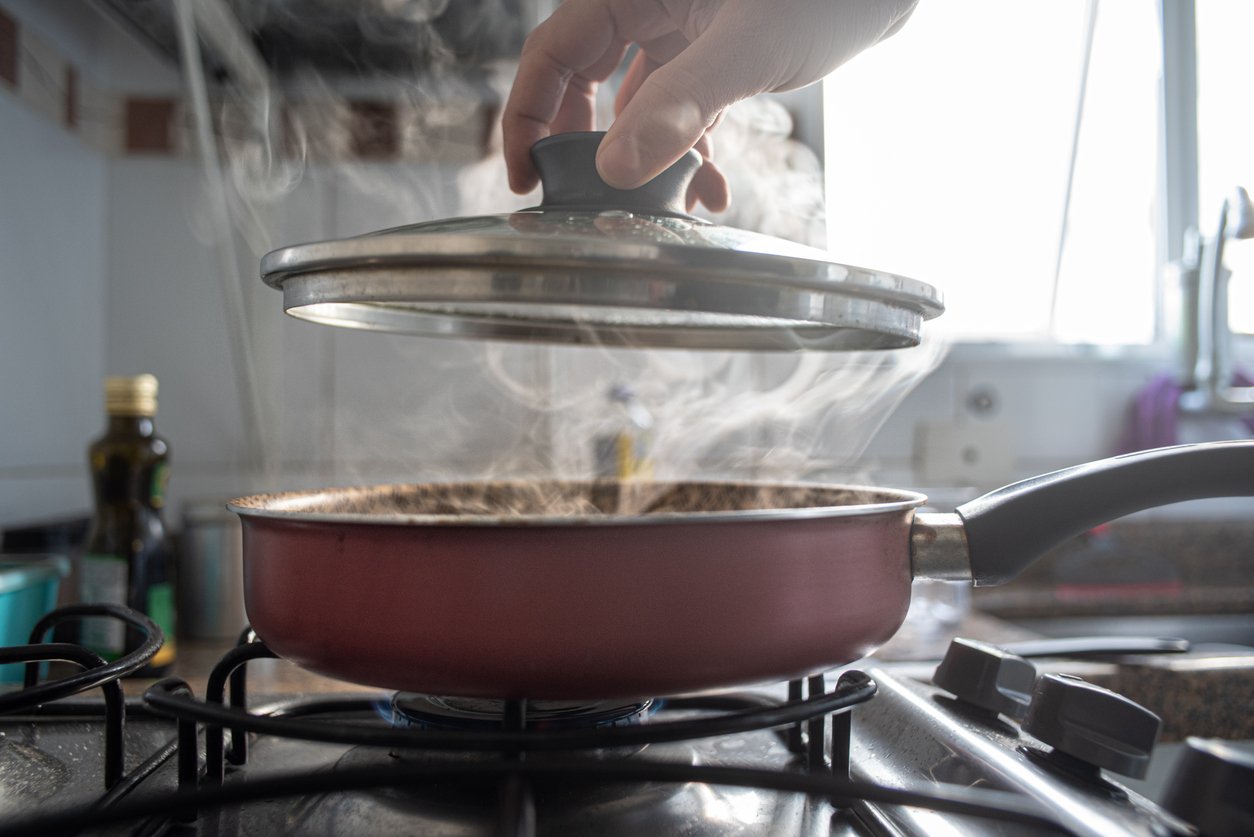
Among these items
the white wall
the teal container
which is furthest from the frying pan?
the white wall

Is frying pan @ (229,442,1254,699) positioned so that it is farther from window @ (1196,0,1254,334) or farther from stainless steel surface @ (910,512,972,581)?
window @ (1196,0,1254,334)

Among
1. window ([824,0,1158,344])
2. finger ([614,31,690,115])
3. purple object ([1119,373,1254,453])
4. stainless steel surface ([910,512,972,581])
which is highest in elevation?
window ([824,0,1158,344])

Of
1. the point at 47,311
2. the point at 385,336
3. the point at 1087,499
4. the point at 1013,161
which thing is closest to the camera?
the point at 1087,499

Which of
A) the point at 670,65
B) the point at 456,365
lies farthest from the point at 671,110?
the point at 456,365

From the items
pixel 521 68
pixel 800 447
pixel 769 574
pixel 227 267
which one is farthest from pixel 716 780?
pixel 800 447

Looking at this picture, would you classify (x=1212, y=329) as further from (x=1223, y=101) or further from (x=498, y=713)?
(x=498, y=713)

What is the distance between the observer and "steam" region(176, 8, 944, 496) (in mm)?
1484

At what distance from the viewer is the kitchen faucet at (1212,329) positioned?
1.34 metres

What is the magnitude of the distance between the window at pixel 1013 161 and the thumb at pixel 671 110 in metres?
1.59

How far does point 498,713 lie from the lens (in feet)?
1.38

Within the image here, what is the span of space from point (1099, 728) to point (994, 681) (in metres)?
0.09

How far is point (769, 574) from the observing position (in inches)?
13.7

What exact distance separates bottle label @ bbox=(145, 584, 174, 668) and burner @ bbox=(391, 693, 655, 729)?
476mm

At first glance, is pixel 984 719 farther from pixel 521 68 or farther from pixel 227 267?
pixel 227 267
